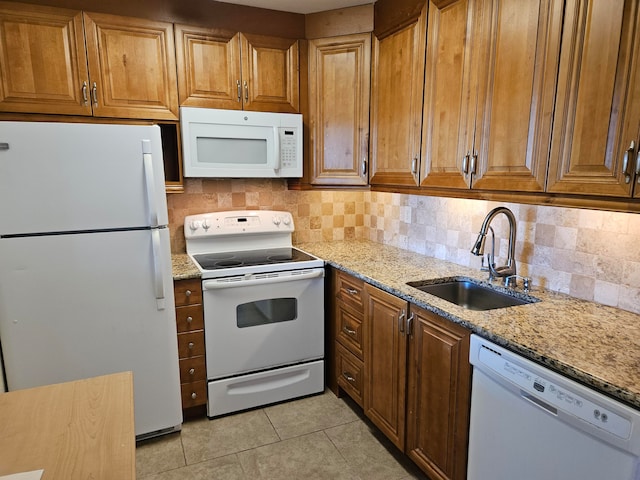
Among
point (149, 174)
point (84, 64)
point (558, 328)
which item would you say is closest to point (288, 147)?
point (149, 174)

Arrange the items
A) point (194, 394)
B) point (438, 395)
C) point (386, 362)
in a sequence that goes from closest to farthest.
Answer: point (438, 395) → point (386, 362) → point (194, 394)

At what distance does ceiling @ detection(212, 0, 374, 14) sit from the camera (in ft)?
8.13

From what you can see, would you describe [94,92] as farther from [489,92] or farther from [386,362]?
[386,362]

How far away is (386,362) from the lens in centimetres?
206

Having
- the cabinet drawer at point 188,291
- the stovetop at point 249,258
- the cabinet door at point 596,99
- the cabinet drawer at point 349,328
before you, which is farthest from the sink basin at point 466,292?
the cabinet drawer at point 188,291

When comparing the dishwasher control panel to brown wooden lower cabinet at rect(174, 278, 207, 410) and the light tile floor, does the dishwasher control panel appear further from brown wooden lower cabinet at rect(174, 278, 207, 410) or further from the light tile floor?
brown wooden lower cabinet at rect(174, 278, 207, 410)

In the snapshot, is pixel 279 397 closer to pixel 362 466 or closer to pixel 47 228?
pixel 362 466

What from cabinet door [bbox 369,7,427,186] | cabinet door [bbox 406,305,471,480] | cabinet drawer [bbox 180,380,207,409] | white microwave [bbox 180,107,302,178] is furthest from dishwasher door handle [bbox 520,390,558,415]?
white microwave [bbox 180,107,302,178]

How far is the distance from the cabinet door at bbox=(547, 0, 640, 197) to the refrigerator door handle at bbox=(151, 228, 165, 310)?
1.76 m

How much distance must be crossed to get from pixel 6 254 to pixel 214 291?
0.97 m

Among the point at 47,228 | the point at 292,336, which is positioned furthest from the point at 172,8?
the point at 292,336

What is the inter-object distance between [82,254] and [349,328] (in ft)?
4.81

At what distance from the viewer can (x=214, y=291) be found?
2.33 m

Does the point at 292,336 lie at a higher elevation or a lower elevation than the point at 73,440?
lower
